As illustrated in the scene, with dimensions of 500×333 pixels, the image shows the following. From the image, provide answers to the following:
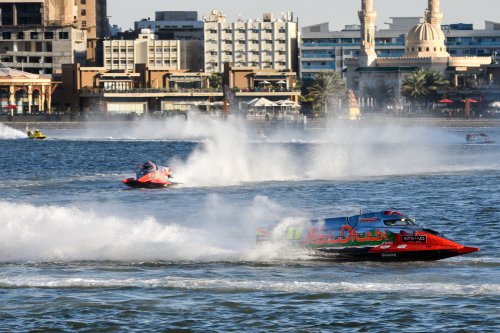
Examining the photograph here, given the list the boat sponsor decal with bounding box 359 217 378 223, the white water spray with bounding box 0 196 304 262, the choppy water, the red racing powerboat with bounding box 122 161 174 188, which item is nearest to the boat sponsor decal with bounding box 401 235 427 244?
the choppy water

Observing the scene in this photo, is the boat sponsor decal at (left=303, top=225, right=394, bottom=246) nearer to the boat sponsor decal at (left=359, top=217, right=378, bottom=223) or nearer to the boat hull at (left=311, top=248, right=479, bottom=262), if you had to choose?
the boat hull at (left=311, top=248, right=479, bottom=262)

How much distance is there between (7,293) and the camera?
135ft

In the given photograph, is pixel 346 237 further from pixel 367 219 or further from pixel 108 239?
pixel 108 239

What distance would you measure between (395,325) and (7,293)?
12.4 m

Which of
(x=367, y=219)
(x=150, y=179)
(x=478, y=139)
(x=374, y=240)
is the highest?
(x=367, y=219)

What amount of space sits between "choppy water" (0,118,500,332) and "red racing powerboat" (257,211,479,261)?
401 mm

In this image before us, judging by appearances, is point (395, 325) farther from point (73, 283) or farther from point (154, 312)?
point (73, 283)

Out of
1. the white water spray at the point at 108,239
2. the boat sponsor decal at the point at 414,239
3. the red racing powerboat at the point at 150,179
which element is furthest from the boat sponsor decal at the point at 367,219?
the red racing powerboat at the point at 150,179

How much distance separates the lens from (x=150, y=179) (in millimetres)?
78500

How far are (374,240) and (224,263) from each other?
535 cm

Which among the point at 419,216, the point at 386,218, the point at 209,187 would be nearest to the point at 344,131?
the point at 209,187

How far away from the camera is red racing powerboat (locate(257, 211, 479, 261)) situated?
46.0 m

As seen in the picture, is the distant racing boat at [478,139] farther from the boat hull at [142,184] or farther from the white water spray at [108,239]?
the white water spray at [108,239]

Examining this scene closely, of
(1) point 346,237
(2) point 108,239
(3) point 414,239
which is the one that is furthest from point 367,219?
(2) point 108,239
